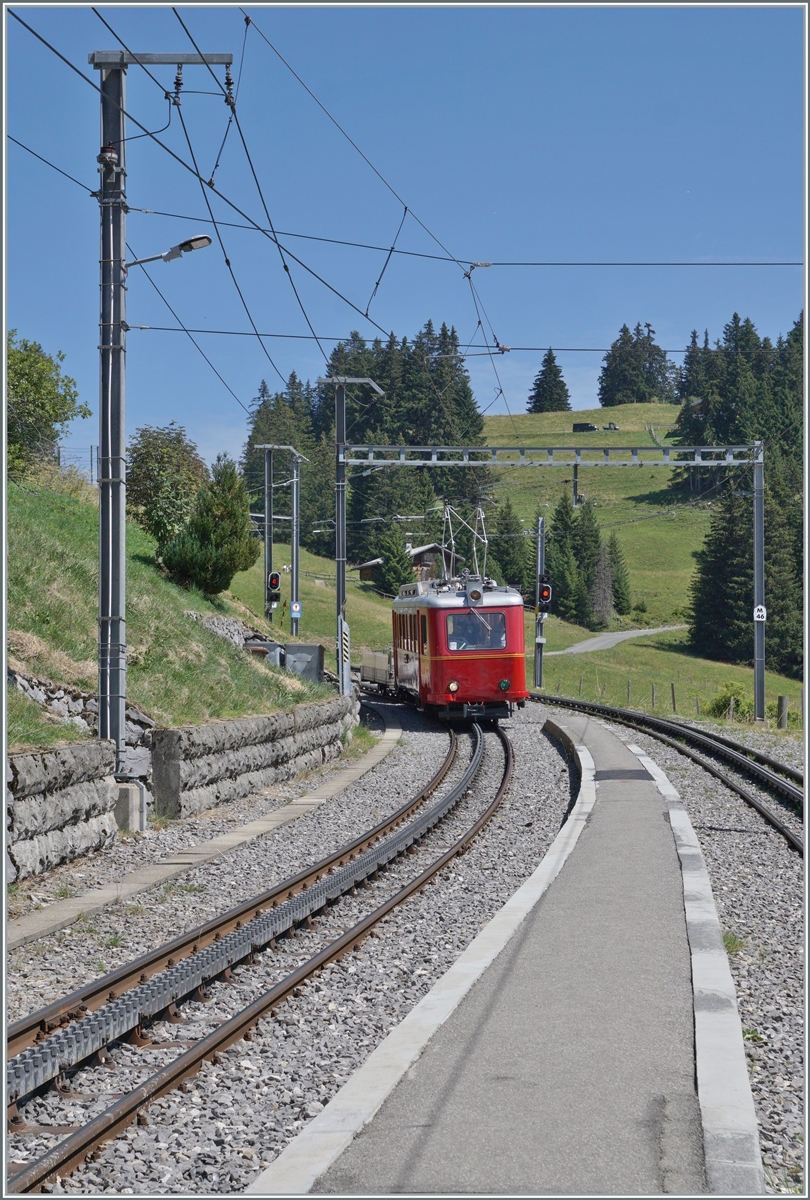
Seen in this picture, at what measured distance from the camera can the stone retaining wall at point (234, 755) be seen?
1396 cm

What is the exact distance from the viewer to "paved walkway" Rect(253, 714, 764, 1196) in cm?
418

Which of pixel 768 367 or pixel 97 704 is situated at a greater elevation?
pixel 768 367

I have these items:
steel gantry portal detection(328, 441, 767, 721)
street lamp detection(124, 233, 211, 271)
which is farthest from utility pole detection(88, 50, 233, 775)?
steel gantry portal detection(328, 441, 767, 721)

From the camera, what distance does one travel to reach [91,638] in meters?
15.9

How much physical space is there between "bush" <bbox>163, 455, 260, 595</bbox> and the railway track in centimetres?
1087

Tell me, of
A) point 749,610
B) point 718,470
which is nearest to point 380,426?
point 718,470

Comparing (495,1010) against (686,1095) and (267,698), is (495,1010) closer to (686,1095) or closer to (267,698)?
(686,1095)

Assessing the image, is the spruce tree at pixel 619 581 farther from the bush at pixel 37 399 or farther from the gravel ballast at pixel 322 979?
the gravel ballast at pixel 322 979

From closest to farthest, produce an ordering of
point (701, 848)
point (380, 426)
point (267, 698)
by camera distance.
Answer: point (701, 848)
point (267, 698)
point (380, 426)

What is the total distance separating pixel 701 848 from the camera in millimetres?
12336

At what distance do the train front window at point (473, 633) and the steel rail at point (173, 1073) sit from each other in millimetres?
16221

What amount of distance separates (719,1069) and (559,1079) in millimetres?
771

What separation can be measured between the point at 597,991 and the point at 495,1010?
27.5 inches

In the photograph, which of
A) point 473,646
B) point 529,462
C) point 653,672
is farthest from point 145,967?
point 653,672
